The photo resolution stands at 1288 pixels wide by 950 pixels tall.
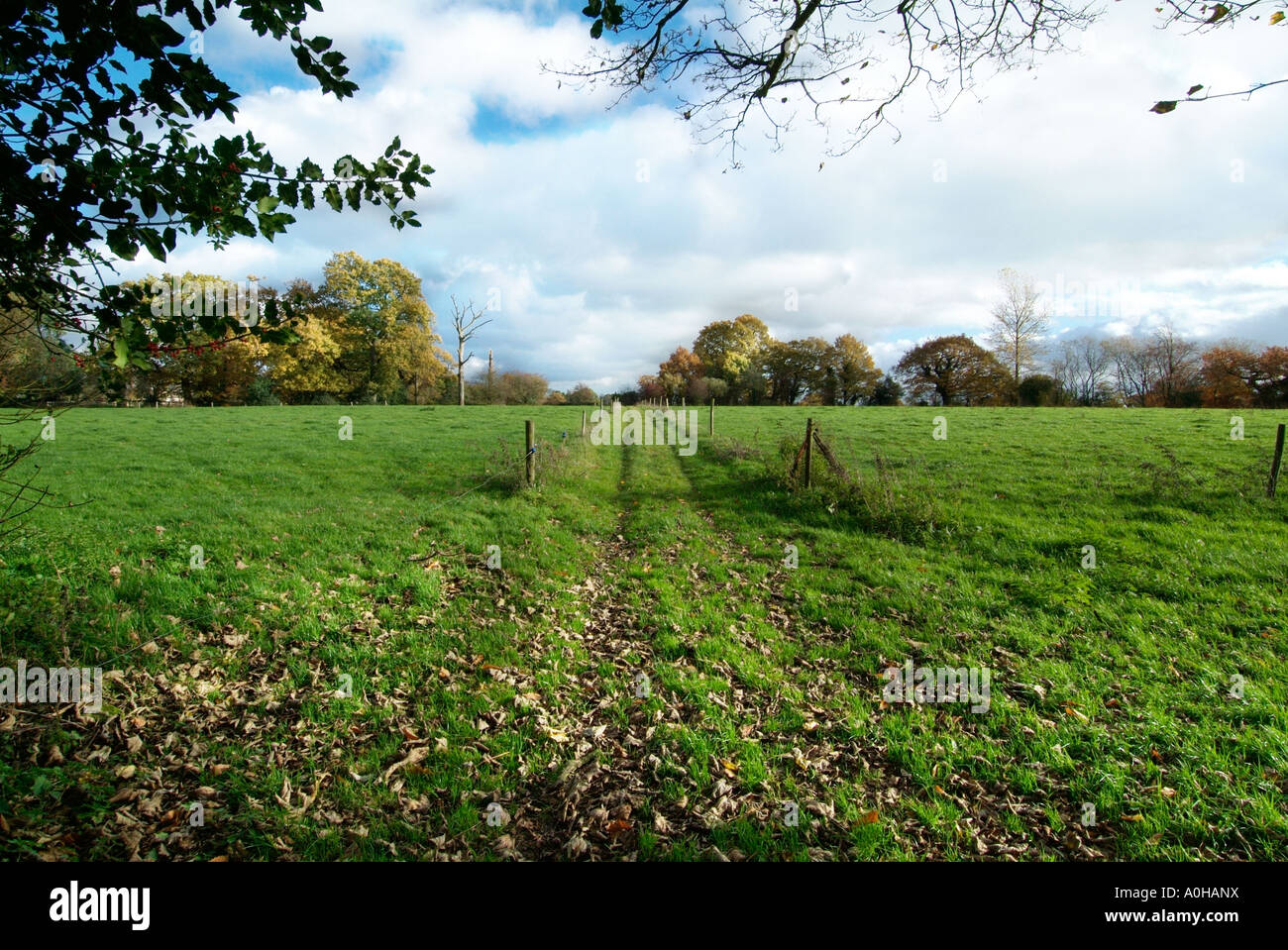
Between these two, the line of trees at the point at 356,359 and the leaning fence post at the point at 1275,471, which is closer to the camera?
the leaning fence post at the point at 1275,471

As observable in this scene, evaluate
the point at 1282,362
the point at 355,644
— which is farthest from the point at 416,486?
the point at 1282,362

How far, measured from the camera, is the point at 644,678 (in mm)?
5410

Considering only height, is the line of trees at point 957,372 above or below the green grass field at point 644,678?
above

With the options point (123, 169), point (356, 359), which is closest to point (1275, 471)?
point (123, 169)

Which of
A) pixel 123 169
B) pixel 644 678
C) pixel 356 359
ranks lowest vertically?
pixel 644 678

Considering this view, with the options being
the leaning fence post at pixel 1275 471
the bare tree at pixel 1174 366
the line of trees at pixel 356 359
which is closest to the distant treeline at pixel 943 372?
the bare tree at pixel 1174 366

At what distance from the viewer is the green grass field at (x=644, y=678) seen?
3545 mm

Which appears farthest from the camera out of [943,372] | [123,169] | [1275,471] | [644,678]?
[943,372]

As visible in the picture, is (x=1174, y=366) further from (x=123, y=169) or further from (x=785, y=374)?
(x=123, y=169)

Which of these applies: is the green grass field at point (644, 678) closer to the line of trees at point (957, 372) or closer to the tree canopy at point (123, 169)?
the tree canopy at point (123, 169)

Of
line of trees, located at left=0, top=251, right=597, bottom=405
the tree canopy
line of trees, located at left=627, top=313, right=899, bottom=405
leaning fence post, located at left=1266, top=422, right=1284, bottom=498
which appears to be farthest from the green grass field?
line of trees, located at left=627, top=313, right=899, bottom=405

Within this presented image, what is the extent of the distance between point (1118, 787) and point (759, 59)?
7.35m

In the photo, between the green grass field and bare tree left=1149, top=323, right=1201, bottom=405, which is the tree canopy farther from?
bare tree left=1149, top=323, right=1201, bottom=405

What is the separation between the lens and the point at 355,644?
222 inches
